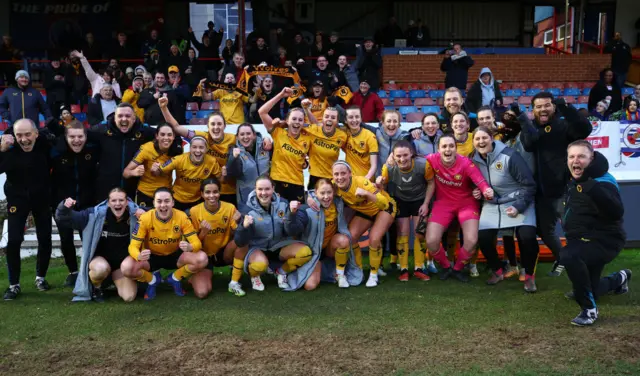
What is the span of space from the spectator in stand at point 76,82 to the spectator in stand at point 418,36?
9.57 meters

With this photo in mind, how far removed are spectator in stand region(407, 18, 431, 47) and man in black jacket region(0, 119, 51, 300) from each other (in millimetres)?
13626

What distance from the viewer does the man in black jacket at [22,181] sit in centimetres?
607

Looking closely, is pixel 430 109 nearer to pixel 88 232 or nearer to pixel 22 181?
pixel 88 232

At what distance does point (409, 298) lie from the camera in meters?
5.99

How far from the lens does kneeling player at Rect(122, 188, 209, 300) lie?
19.6ft

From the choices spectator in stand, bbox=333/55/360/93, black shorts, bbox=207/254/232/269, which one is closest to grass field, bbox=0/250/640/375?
black shorts, bbox=207/254/232/269

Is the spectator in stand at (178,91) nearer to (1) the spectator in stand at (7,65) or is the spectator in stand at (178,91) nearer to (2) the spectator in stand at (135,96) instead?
(2) the spectator in stand at (135,96)

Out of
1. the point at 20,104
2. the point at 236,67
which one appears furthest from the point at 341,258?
the point at 236,67

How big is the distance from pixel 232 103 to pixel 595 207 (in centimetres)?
629

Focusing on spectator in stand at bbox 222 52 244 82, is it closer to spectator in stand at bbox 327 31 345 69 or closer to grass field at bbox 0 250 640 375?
spectator in stand at bbox 327 31 345 69

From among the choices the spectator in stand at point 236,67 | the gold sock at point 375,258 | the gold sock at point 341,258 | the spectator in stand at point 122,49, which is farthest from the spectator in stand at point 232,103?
the spectator in stand at point 122,49

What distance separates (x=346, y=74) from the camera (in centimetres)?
1266

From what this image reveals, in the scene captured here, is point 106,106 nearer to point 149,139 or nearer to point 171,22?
point 149,139

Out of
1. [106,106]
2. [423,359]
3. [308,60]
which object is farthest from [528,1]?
[423,359]
